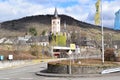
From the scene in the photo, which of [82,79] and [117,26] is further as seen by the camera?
[117,26]

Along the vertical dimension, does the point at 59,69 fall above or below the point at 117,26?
below

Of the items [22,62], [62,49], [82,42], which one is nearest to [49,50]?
[62,49]

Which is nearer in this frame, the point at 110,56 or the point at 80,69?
the point at 80,69

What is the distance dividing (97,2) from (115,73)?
813 centimetres

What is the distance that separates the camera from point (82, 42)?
651 feet

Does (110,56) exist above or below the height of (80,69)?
above

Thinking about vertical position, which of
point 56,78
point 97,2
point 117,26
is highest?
point 97,2

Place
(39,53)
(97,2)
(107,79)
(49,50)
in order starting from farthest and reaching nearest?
1. (49,50)
2. (39,53)
3. (97,2)
4. (107,79)

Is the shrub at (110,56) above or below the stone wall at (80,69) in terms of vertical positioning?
above

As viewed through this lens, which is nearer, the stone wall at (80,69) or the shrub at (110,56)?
the stone wall at (80,69)

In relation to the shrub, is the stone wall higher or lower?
lower

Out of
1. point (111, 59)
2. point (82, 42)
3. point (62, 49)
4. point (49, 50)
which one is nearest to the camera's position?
point (111, 59)

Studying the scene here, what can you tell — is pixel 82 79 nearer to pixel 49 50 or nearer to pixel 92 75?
pixel 92 75

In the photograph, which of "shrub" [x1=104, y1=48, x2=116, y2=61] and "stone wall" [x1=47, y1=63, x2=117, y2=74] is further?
"shrub" [x1=104, y1=48, x2=116, y2=61]
